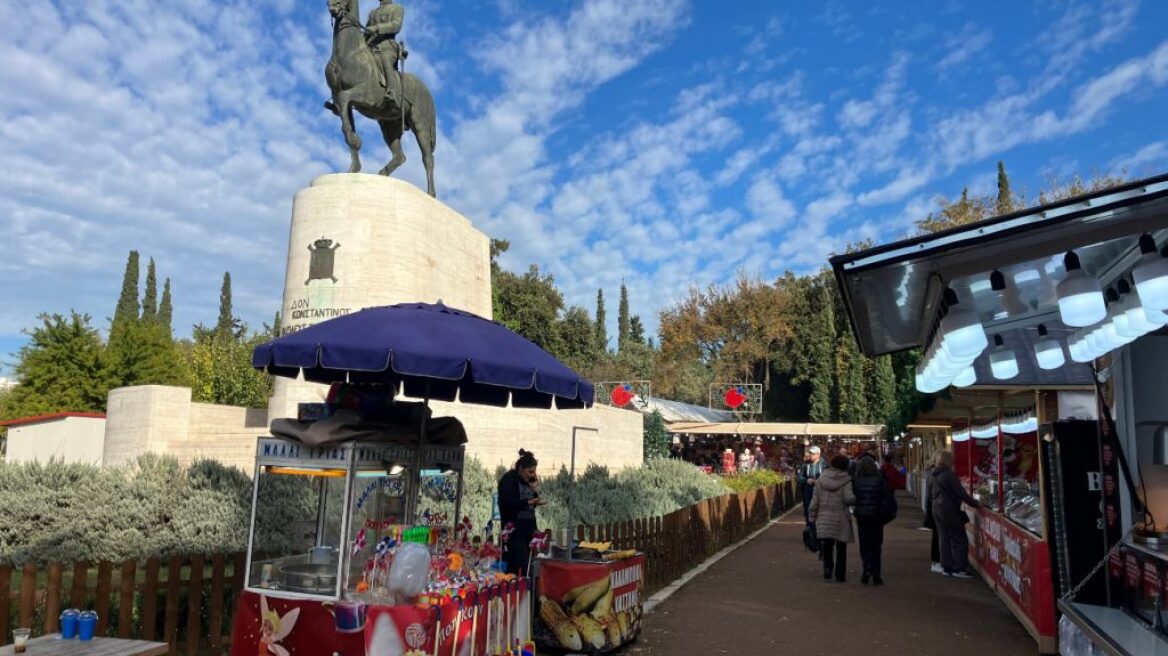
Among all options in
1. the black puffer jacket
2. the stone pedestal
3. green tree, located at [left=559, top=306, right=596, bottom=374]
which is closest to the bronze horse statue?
the stone pedestal

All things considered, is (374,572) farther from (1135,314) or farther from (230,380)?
(230,380)

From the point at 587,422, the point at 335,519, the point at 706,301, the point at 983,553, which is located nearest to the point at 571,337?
the point at 706,301

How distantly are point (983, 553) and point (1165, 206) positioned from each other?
Result: 7574mm

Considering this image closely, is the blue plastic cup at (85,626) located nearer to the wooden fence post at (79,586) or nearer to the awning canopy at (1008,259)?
the wooden fence post at (79,586)

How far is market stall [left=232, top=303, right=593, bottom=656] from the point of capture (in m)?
4.69

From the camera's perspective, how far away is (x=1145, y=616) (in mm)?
5098

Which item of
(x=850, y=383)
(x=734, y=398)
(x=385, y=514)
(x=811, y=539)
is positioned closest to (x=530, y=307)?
(x=734, y=398)

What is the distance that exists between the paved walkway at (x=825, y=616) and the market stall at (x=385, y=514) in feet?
7.37

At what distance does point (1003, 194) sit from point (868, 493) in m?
40.6

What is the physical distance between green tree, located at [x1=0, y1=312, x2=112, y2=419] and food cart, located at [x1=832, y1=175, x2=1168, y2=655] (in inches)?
1115

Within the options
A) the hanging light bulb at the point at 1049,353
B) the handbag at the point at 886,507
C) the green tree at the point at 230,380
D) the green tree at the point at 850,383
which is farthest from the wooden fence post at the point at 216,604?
the green tree at the point at 850,383

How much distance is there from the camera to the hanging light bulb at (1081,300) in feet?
14.7

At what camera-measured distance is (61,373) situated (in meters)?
28.2

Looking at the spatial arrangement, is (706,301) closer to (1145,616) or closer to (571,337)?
(571,337)
